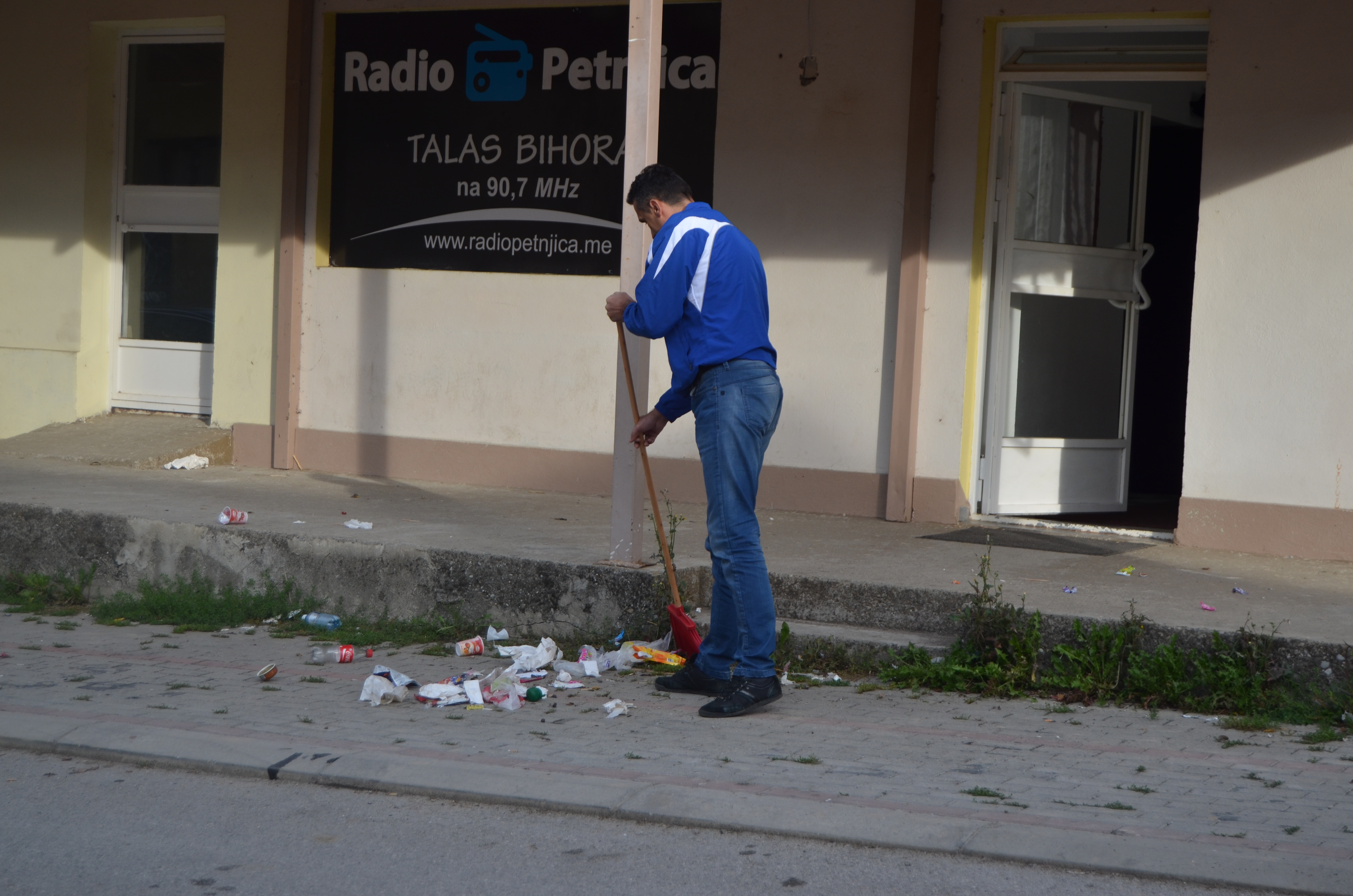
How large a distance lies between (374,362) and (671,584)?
168 inches

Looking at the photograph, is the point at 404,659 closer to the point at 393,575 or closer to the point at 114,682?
the point at 393,575

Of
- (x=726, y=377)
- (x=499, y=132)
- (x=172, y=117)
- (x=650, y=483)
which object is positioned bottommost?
(x=650, y=483)

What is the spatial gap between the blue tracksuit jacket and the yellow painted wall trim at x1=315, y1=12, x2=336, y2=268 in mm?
4985

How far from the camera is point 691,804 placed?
3.96m

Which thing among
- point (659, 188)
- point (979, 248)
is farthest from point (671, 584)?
point (979, 248)

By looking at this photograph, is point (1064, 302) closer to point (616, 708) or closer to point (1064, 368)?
point (1064, 368)

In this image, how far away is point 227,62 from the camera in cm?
952

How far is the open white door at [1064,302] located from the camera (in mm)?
7965

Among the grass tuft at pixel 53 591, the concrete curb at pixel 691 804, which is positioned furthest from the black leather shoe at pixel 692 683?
the grass tuft at pixel 53 591

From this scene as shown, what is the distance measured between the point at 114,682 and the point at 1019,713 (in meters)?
3.49

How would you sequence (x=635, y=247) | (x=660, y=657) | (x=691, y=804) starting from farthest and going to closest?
(x=635, y=247) < (x=660, y=657) < (x=691, y=804)

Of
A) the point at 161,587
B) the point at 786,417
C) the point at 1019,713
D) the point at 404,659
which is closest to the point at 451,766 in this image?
the point at 404,659

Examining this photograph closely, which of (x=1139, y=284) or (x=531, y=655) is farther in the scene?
(x=1139, y=284)

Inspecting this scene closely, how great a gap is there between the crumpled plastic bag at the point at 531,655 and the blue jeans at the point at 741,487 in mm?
995
